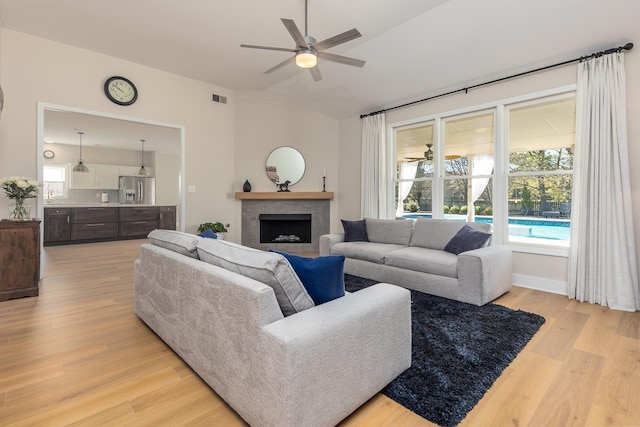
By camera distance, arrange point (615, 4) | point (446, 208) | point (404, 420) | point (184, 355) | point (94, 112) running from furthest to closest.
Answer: point (446, 208) → point (94, 112) → point (615, 4) → point (184, 355) → point (404, 420)

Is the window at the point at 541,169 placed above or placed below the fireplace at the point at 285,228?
above

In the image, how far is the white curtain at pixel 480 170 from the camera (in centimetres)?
413

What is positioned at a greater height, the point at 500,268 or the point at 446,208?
the point at 446,208

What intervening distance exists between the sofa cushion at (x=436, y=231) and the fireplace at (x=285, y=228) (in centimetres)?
247

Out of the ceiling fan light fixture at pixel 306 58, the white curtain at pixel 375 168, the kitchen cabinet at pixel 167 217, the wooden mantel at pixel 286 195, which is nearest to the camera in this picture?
the ceiling fan light fixture at pixel 306 58

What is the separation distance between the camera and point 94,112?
4285mm

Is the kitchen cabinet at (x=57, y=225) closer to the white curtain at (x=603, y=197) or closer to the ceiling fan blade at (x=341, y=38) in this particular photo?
the ceiling fan blade at (x=341, y=38)

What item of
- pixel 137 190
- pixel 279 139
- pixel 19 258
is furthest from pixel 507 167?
pixel 137 190

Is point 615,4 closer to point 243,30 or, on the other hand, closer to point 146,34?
point 243,30

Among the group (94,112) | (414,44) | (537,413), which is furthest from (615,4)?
(94,112)

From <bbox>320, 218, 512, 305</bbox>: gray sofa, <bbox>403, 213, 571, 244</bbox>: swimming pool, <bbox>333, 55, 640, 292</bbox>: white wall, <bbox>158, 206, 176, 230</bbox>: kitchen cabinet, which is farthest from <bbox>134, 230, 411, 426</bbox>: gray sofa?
<bbox>158, 206, 176, 230</bbox>: kitchen cabinet

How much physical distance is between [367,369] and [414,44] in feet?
12.4

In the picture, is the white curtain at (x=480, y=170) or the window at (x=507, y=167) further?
the white curtain at (x=480, y=170)

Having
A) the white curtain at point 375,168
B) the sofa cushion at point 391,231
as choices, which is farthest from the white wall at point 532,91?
the sofa cushion at point 391,231
